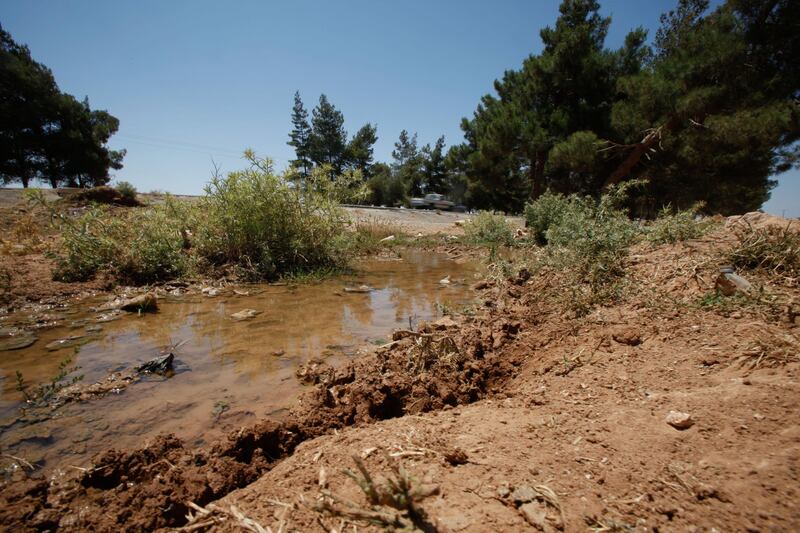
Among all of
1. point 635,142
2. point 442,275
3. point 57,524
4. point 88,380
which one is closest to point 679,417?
point 57,524

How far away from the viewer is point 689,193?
13078 millimetres

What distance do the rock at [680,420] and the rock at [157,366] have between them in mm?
3157

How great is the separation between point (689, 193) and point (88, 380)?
666 inches

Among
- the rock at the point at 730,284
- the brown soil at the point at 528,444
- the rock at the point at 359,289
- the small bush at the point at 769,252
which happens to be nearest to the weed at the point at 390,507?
the brown soil at the point at 528,444

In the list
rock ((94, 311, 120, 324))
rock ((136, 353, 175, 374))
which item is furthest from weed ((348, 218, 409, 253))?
rock ((136, 353, 175, 374))

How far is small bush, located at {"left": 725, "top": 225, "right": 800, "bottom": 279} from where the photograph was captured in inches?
107

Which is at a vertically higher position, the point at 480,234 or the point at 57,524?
the point at 480,234

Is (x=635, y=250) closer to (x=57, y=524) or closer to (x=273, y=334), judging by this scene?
(x=273, y=334)

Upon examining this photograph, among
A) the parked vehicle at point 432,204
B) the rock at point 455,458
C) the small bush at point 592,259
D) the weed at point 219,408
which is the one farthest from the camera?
the parked vehicle at point 432,204

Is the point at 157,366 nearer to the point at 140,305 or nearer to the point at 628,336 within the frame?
the point at 140,305

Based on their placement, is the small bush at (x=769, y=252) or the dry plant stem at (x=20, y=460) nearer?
the dry plant stem at (x=20, y=460)

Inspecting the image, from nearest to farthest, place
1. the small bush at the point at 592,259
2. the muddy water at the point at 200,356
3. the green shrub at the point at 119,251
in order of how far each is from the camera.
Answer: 1. the muddy water at the point at 200,356
2. the small bush at the point at 592,259
3. the green shrub at the point at 119,251

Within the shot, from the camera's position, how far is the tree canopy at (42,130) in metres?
22.3

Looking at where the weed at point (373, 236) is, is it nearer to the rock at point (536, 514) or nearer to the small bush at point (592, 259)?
the small bush at point (592, 259)
